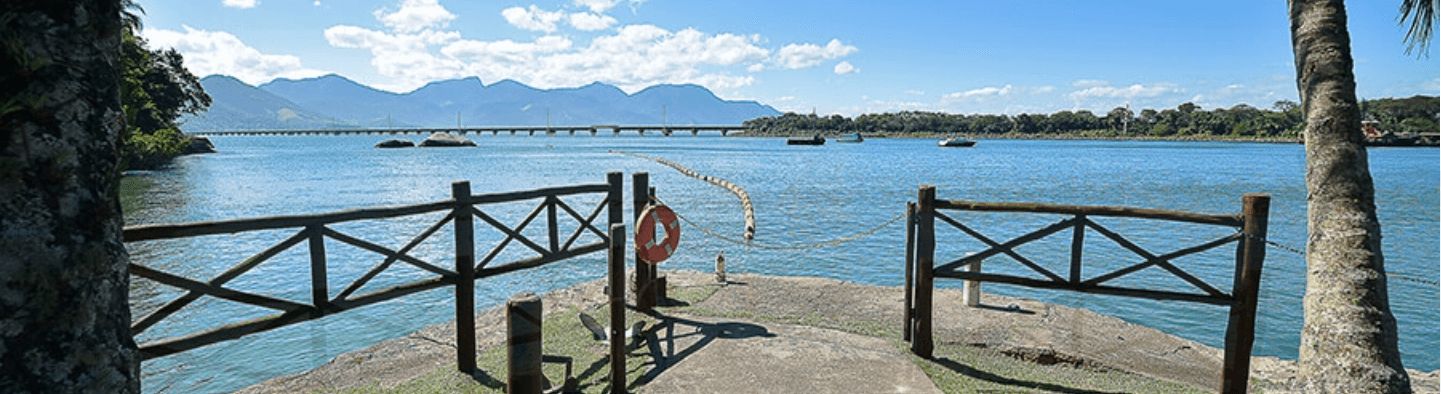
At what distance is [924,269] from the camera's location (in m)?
7.04

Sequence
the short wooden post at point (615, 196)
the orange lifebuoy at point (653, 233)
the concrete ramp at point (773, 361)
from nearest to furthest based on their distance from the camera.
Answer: the concrete ramp at point (773, 361) < the orange lifebuoy at point (653, 233) < the short wooden post at point (615, 196)

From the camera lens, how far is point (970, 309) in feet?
30.3

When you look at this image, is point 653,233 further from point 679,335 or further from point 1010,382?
point 1010,382

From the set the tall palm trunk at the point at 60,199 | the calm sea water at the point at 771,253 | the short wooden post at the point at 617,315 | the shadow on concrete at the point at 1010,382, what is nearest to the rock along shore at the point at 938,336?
the shadow on concrete at the point at 1010,382

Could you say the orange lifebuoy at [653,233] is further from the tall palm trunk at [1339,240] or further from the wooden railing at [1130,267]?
the tall palm trunk at [1339,240]

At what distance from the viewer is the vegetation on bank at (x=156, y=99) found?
4478 cm

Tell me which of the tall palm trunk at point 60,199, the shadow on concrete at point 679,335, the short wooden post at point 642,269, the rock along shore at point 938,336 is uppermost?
the tall palm trunk at point 60,199

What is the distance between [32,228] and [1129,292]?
7704mm

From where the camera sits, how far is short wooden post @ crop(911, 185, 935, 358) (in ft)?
23.0

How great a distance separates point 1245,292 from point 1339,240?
108 centimetres

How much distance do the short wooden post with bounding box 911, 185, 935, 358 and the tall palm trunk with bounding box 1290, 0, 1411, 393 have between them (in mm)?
2936

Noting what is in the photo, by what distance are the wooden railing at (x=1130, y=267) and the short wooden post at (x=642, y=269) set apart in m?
3.29

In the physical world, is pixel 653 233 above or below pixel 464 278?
above

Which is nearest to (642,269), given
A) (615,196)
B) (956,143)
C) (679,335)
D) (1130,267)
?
(615,196)
